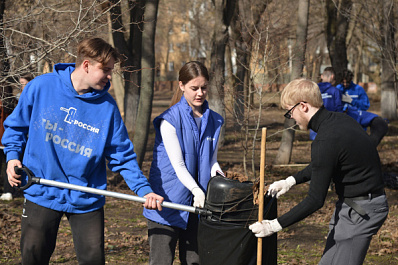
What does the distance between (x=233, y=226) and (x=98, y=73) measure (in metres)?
1.29

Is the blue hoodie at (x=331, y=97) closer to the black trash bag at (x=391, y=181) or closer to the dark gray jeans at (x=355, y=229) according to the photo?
the black trash bag at (x=391, y=181)

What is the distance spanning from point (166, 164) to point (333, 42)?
12.6 meters

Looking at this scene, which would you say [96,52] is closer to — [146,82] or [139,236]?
[139,236]

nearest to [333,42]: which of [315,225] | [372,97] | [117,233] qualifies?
[315,225]

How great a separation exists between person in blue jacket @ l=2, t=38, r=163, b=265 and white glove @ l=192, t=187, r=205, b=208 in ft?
0.80

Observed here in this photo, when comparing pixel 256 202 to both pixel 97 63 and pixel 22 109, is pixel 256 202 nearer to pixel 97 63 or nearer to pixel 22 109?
pixel 97 63

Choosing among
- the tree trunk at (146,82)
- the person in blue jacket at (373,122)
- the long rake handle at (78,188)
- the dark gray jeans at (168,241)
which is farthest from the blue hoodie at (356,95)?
the long rake handle at (78,188)

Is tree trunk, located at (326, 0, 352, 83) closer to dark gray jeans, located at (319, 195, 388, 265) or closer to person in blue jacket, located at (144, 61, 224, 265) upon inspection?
person in blue jacket, located at (144, 61, 224, 265)

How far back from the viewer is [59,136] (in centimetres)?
354

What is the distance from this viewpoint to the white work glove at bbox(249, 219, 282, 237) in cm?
331

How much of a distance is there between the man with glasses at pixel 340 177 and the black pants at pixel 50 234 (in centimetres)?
103

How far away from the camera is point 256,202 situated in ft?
11.2

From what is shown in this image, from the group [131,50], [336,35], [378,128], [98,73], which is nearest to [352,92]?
[378,128]

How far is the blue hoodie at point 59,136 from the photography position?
3518 millimetres
